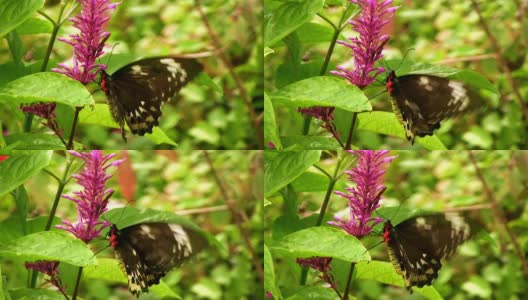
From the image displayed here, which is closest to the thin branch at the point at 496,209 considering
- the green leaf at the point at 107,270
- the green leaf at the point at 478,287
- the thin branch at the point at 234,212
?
the green leaf at the point at 478,287

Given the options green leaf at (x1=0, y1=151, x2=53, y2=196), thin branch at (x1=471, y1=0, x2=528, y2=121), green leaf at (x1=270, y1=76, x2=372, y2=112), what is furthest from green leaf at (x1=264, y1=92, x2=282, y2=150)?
thin branch at (x1=471, y1=0, x2=528, y2=121)

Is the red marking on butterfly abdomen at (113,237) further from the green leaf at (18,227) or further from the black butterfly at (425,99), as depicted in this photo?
the black butterfly at (425,99)

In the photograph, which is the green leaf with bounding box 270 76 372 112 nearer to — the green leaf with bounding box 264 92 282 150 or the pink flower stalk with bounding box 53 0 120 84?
the green leaf with bounding box 264 92 282 150

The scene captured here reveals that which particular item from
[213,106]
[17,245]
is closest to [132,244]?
[17,245]

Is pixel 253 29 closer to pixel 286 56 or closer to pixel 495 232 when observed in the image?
pixel 286 56

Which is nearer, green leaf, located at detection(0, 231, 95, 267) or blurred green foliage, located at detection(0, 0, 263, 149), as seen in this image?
green leaf, located at detection(0, 231, 95, 267)

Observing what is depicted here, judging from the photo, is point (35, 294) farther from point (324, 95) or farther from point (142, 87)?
point (324, 95)
